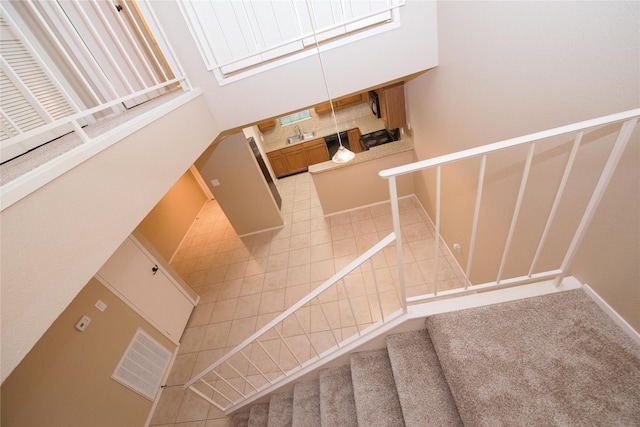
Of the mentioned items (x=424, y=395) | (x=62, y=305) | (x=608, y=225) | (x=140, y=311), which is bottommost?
(x=140, y=311)

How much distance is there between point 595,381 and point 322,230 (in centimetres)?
381

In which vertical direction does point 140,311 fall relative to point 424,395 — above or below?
below

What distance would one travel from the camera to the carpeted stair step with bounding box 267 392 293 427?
2068 millimetres

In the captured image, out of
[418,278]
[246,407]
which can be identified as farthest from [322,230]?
[246,407]

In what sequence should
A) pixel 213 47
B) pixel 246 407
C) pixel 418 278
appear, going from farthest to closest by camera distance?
pixel 418 278, pixel 246 407, pixel 213 47

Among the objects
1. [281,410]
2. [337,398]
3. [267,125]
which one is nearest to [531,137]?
[337,398]

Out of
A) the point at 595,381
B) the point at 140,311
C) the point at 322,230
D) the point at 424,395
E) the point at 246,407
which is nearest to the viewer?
the point at 595,381

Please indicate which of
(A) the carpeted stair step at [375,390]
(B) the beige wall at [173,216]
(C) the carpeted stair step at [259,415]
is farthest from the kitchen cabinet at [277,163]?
(A) the carpeted stair step at [375,390]

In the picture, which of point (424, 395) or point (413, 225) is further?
point (413, 225)

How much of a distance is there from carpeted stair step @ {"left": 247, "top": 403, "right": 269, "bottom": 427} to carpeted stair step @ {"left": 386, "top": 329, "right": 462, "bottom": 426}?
1.53m

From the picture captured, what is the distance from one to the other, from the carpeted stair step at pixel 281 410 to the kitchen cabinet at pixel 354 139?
197 inches

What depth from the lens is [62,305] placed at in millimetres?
942

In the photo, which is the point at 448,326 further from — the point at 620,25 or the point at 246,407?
the point at 246,407

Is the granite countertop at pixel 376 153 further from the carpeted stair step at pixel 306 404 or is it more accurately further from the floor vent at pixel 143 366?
the floor vent at pixel 143 366
